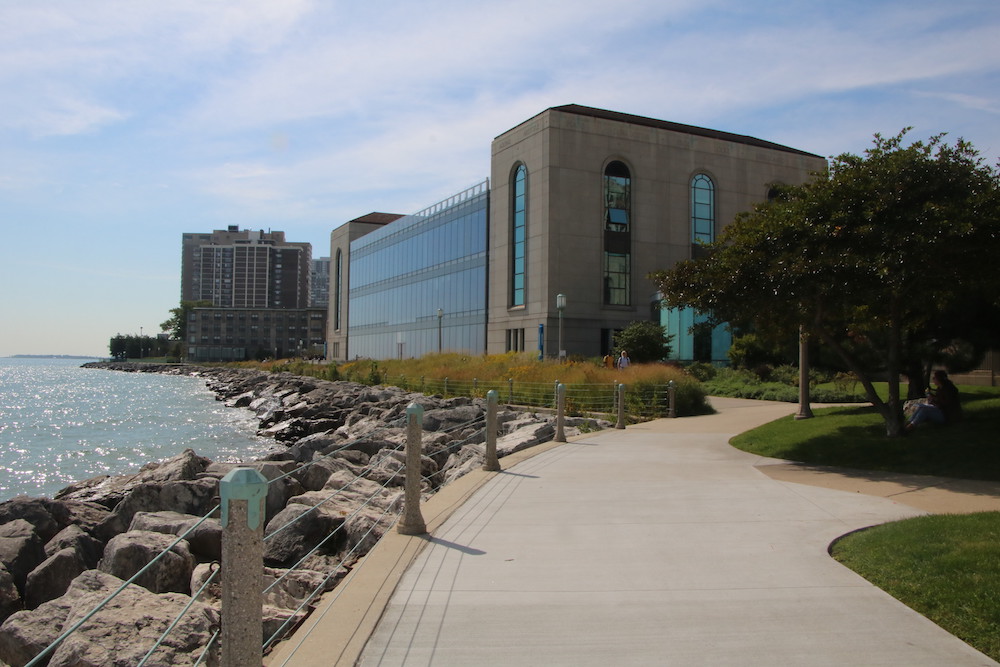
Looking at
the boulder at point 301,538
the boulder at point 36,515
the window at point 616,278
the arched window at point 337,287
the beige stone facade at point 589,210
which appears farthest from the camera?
the arched window at point 337,287

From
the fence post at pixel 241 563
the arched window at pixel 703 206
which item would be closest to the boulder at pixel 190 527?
the fence post at pixel 241 563

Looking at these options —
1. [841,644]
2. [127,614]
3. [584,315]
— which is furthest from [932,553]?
[584,315]

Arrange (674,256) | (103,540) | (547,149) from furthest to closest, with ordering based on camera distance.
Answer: (674,256) → (547,149) → (103,540)

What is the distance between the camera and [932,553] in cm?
632

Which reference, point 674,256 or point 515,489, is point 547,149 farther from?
point 515,489

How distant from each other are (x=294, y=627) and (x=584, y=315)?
43.1 m

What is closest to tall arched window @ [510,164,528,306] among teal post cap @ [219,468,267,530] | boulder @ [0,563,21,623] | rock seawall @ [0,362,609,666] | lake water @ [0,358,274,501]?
lake water @ [0,358,274,501]

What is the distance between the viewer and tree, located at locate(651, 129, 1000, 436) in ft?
37.9

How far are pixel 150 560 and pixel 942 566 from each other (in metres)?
7.71

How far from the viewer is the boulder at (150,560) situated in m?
7.92

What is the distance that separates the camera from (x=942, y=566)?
5.98 meters

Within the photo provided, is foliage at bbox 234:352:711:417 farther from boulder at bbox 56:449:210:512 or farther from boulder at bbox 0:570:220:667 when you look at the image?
boulder at bbox 0:570:220:667

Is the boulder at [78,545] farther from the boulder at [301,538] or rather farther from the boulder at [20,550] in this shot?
the boulder at [301,538]

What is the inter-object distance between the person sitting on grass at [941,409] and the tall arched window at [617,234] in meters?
35.6
